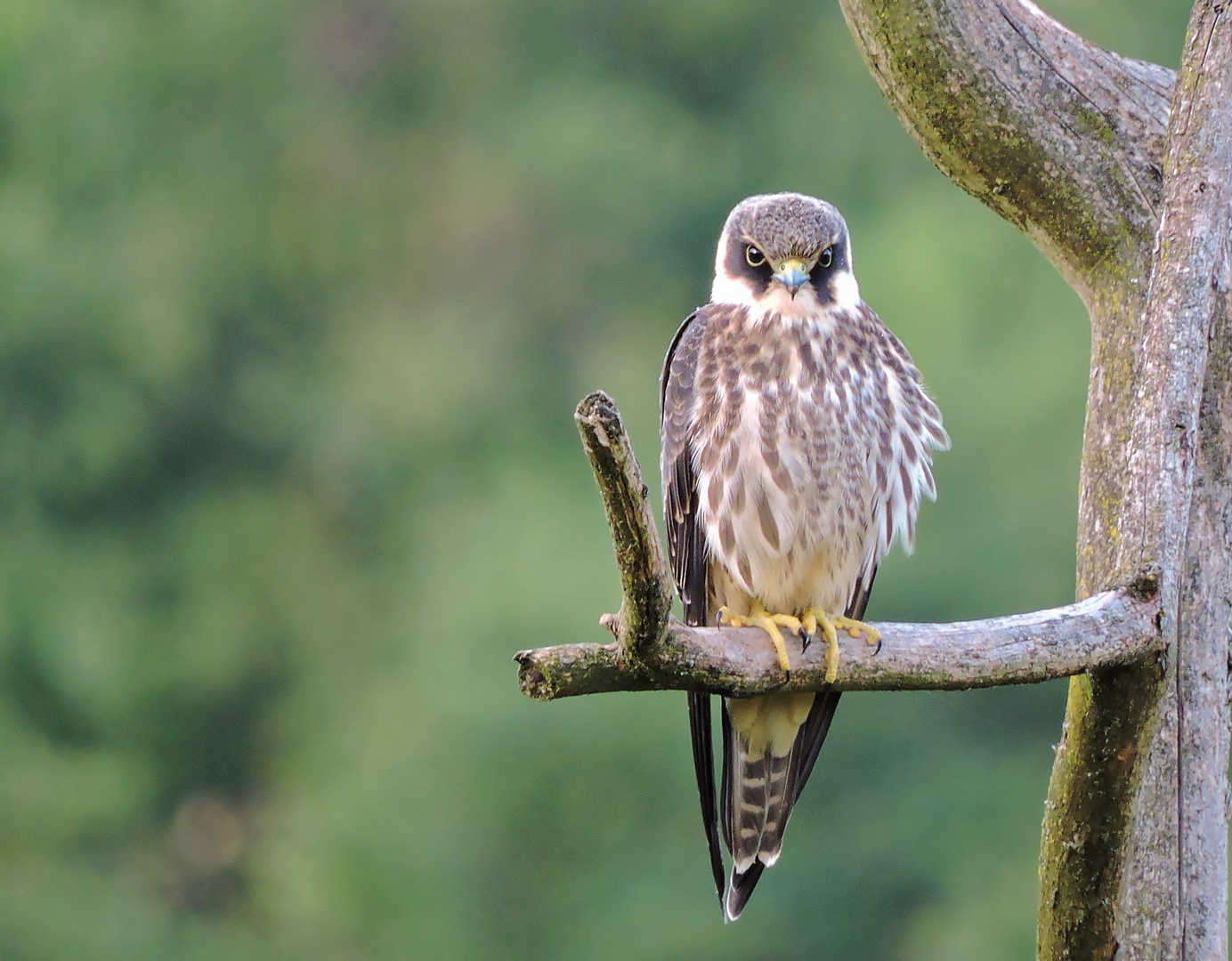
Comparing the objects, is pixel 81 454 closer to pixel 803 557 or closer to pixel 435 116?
pixel 435 116

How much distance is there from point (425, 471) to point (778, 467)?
34.0 ft

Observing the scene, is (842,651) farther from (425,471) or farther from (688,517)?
(425,471)

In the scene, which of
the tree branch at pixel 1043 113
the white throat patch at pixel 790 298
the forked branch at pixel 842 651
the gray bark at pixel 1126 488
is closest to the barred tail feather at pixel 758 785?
the forked branch at pixel 842 651

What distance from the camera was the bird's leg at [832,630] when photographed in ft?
8.66

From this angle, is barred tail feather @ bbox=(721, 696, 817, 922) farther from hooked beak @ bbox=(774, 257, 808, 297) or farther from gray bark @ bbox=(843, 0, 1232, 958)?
hooked beak @ bbox=(774, 257, 808, 297)

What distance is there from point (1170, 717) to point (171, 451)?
10951 mm

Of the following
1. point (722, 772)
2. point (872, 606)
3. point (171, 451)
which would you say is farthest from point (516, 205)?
point (722, 772)

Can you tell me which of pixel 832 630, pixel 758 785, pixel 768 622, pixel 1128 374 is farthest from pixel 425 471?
pixel 1128 374

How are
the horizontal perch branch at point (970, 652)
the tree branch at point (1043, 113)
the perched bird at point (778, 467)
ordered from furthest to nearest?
1. the perched bird at point (778, 467)
2. the tree branch at point (1043, 113)
3. the horizontal perch branch at point (970, 652)

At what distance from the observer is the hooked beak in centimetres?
318

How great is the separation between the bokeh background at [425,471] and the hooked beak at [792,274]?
5.88m

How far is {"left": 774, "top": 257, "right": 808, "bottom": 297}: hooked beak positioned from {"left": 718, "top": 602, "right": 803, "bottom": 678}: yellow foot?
0.61 m

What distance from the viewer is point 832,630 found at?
2852mm

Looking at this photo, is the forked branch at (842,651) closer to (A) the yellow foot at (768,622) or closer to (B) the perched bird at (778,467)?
(A) the yellow foot at (768,622)
